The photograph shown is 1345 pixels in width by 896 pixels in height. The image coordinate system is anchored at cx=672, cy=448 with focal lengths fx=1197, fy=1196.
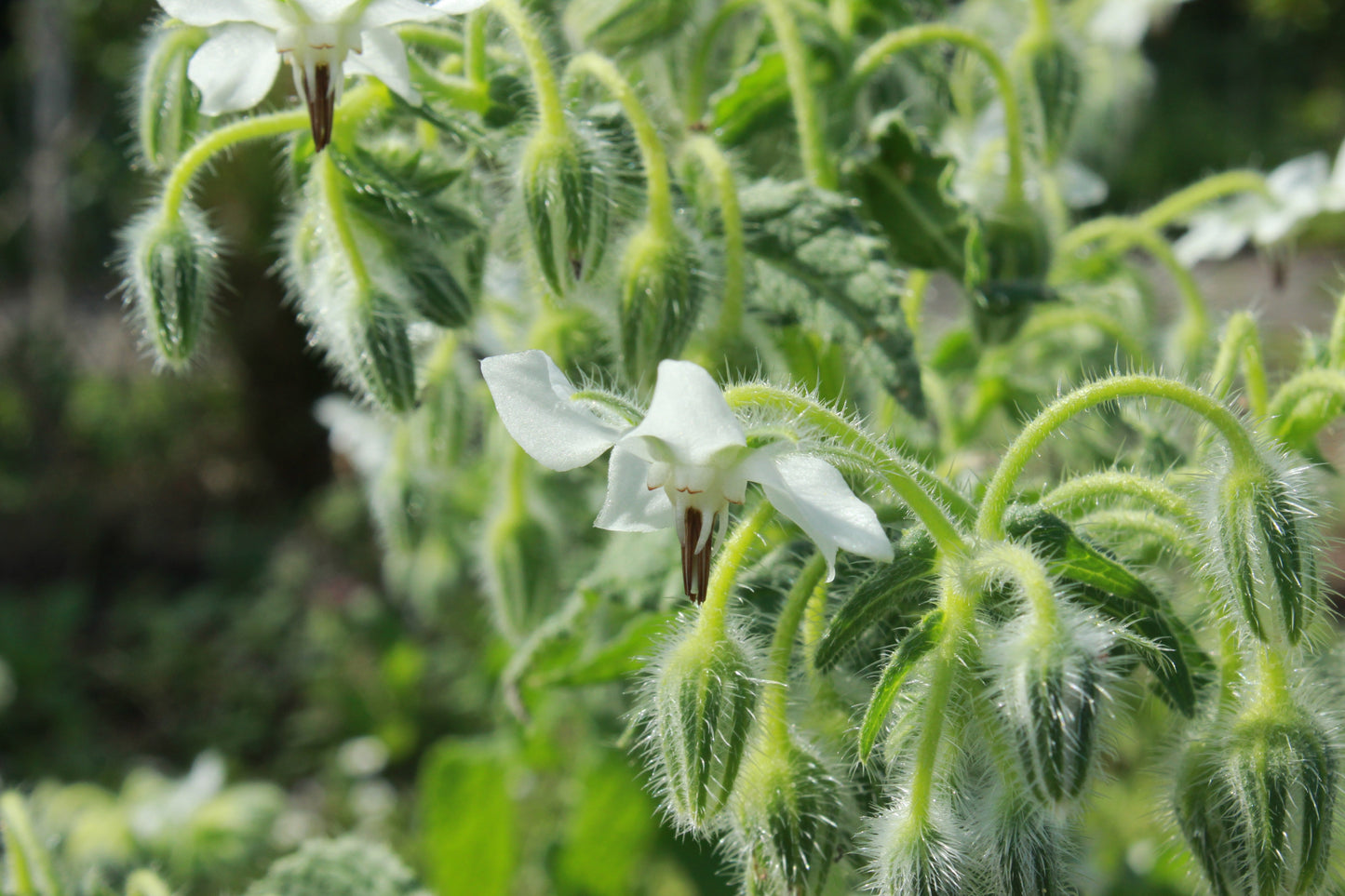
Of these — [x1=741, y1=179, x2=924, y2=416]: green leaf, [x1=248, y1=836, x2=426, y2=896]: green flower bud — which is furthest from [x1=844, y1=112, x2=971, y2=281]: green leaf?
[x1=248, y1=836, x2=426, y2=896]: green flower bud

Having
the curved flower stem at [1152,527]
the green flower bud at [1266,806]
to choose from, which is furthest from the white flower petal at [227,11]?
the green flower bud at [1266,806]

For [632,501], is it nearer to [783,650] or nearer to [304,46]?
[783,650]

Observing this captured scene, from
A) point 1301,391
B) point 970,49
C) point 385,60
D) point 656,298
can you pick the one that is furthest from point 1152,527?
point 385,60

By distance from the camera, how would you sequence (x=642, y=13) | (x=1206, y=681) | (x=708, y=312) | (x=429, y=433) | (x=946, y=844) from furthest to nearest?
(x=429, y=433), (x=642, y=13), (x=708, y=312), (x=1206, y=681), (x=946, y=844)

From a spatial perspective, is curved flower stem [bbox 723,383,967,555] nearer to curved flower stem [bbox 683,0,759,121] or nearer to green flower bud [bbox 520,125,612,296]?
green flower bud [bbox 520,125,612,296]

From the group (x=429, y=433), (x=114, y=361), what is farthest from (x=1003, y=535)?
(x=114, y=361)

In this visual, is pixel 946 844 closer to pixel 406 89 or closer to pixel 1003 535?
pixel 1003 535
